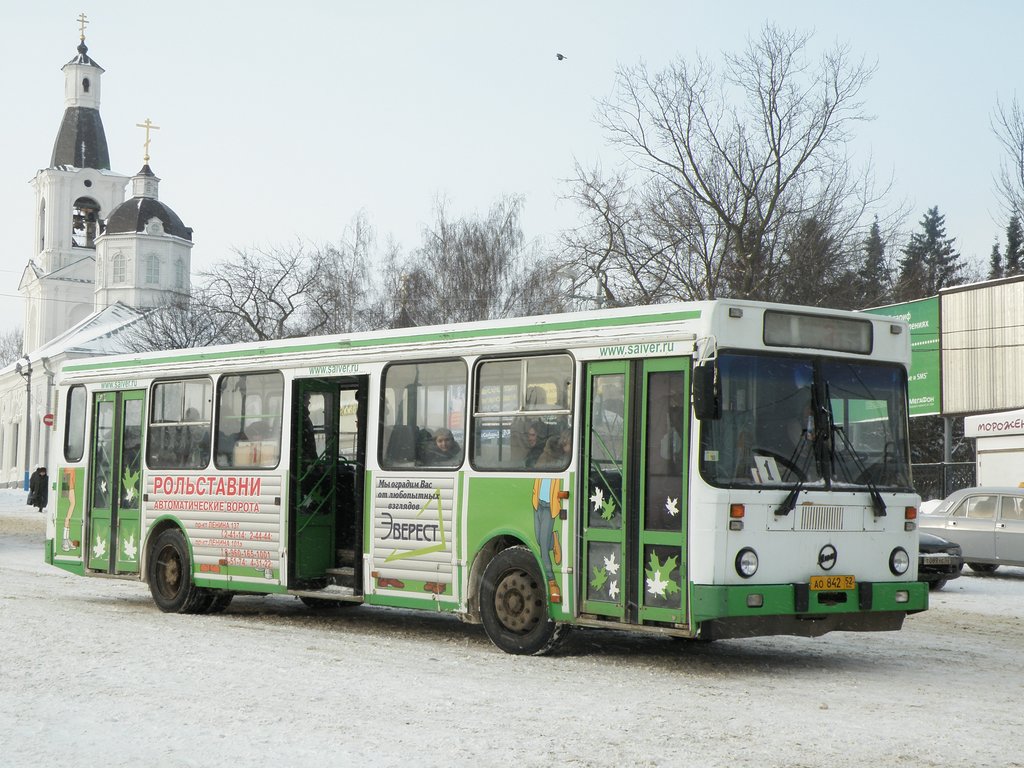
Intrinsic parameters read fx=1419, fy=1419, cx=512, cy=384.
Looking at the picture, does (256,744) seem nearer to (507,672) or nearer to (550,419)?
(507,672)

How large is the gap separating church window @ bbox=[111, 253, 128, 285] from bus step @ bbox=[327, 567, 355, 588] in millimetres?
80616

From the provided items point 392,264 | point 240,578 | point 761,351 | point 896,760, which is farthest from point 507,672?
point 392,264

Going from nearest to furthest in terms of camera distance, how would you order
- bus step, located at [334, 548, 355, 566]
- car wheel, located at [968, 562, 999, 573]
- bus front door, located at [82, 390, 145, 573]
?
bus step, located at [334, 548, 355, 566] < bus front door, located at [82, 390, 145, 573] < car wheel, located at [968, 562, 999, 573]

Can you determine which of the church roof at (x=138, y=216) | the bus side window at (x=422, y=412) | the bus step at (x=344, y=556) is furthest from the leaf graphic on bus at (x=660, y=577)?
the church roof at (x=138, y=216)

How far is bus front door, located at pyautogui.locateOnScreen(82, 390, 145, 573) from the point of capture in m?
16.4

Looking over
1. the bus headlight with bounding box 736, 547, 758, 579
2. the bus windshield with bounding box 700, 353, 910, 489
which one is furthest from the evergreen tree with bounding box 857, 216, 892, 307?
the bus headlight with bounding box 736, 547, 758, 579

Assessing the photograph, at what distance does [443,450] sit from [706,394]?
3213mm

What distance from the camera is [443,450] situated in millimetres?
12828

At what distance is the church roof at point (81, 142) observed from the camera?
3848 inches

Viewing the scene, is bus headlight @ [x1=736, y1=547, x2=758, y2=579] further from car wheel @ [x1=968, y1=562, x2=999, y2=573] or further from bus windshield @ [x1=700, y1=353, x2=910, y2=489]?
car wheel @ [x1=968, y1=562, x2=999, y2=573]

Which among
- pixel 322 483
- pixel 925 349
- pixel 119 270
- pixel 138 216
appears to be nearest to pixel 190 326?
pixel 138 216

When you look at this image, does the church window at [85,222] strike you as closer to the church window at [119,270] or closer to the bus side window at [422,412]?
the church window at [119,270]

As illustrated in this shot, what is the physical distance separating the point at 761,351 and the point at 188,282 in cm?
8534

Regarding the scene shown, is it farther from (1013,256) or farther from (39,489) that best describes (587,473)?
(1013,256)
